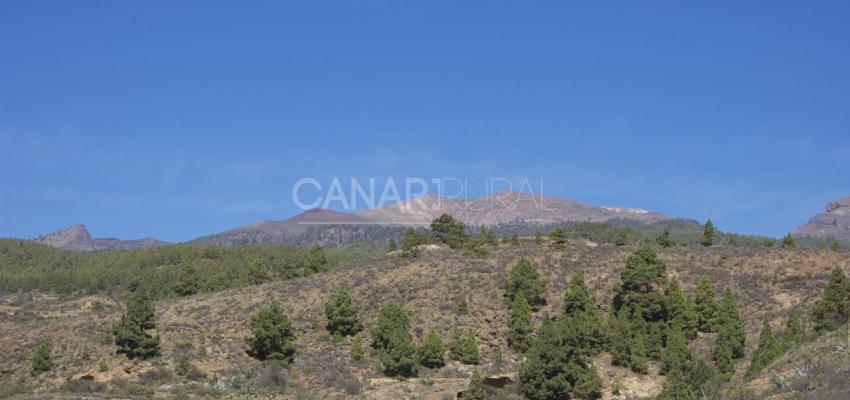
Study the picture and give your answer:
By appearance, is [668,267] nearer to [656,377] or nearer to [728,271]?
[728,271]

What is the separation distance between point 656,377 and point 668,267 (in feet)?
70.4

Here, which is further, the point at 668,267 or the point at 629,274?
the point at 668,267

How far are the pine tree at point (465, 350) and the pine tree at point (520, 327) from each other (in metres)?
3.11

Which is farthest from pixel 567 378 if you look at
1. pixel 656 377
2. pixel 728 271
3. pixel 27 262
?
pixel 27 262

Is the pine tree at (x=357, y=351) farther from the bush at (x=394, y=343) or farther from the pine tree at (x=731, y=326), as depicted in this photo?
the pine tree at (x=731, y=326)

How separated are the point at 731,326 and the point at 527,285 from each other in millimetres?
16617

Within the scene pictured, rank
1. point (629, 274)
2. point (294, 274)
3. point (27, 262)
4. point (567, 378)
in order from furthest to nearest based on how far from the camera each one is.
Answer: point (27, 262) → point (294, 274) → point (629, 274) → point (567, 378)

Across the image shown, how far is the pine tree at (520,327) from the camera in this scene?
66500mm

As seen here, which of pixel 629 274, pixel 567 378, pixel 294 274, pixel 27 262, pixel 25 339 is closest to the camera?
pixel 567 378

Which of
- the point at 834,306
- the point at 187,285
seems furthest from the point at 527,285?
the point at 187,285

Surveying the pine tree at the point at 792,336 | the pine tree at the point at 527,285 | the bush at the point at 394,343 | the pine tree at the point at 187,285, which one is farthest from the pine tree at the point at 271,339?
the pine tree at the point at 187,285

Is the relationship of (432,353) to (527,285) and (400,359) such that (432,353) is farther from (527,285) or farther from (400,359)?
(527,285)

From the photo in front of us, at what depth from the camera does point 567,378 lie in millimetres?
57281

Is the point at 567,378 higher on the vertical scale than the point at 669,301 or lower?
lower
